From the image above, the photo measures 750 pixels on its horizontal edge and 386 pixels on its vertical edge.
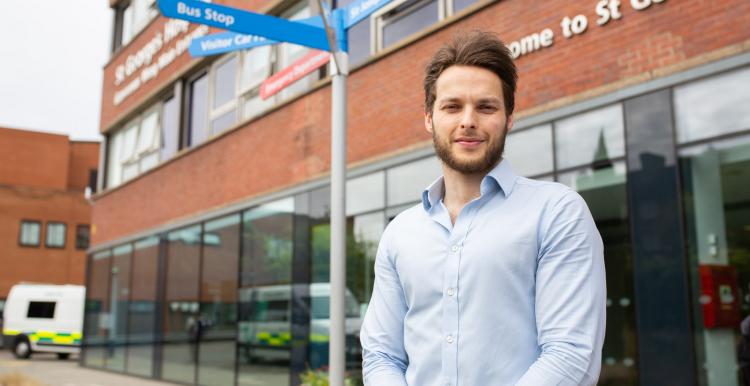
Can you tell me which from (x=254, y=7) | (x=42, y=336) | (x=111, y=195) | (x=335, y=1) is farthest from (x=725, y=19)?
(x=42, y=336)

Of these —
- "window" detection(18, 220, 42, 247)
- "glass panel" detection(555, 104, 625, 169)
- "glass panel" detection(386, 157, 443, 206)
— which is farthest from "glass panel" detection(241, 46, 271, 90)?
"window" detection(18, 220, 42, 247)

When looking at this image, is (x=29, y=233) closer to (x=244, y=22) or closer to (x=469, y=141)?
(x=244, y=22)

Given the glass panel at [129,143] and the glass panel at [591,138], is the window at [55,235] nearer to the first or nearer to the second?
the glass panel at [129,143]

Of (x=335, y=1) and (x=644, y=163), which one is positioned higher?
(x=335, y=1)

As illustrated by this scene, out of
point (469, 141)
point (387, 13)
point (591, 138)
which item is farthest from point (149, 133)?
point (469, 141)

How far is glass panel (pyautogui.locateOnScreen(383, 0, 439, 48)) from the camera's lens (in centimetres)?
989

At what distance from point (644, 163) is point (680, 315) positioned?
4.75 ft

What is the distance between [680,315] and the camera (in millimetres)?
6637

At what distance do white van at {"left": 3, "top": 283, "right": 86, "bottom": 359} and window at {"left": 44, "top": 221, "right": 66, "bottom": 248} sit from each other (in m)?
16.6

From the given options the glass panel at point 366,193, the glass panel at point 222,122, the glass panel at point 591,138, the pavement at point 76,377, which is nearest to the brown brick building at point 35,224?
the pavement at point 76,377

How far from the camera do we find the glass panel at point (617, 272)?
7.11m

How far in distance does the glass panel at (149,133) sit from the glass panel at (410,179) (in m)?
9.21

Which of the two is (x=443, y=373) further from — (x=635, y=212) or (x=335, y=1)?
(x=335, y=1)

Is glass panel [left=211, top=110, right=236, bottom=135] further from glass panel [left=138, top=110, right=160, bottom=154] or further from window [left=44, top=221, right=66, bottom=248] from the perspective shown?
window [left=44, top=221, right=66, bottom=248]
